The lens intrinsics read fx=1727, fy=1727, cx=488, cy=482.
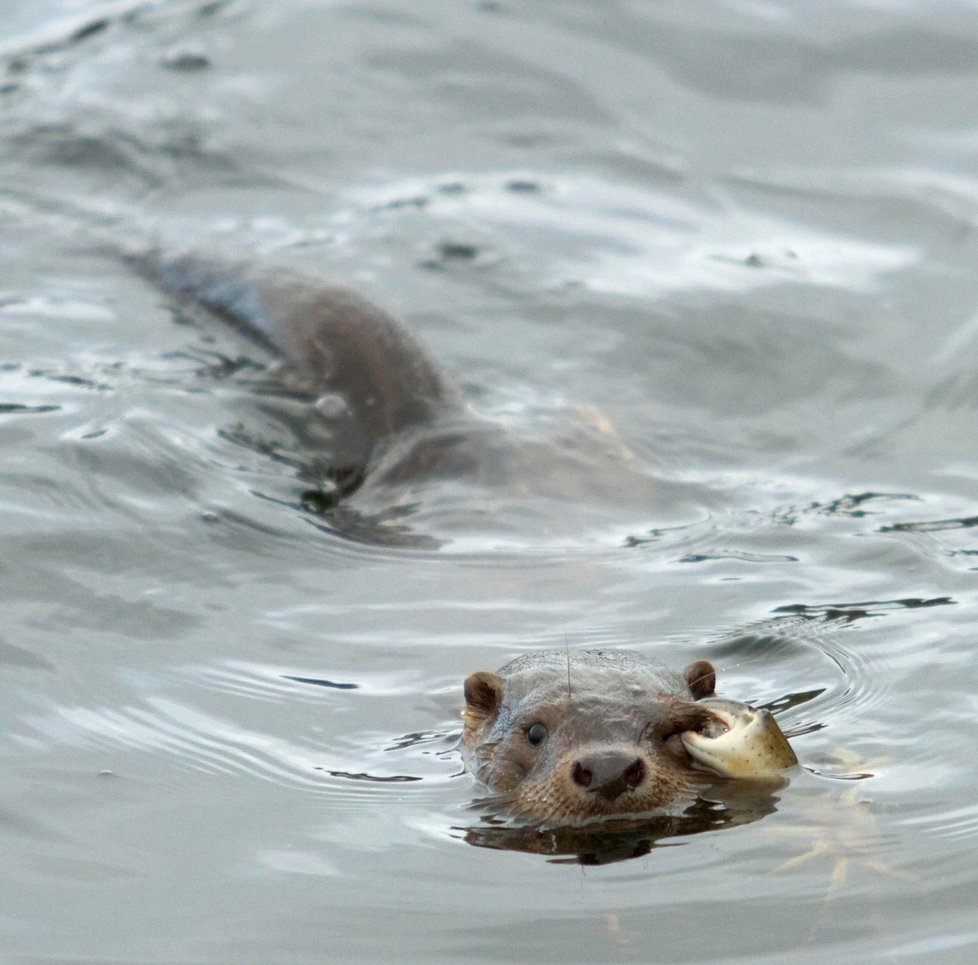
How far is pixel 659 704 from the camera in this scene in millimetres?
4133

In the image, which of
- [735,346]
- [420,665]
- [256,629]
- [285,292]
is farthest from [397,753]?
[735,346]

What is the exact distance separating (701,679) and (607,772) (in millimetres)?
631

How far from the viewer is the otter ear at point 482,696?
4383 mm

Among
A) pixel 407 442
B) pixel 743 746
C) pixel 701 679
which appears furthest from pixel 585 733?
pixel 407 442

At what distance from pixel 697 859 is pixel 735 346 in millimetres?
5018

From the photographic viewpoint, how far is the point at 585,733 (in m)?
4.02

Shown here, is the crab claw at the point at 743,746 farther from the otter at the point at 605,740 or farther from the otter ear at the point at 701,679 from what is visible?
the otter ear at the point at 701,679

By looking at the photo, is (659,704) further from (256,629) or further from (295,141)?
(295,141)

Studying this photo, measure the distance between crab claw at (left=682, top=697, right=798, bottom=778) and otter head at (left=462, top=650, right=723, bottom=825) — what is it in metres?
0.05

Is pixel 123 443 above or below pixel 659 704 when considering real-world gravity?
above

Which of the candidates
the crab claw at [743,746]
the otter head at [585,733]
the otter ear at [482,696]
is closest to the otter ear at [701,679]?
the otter head at [585,733]

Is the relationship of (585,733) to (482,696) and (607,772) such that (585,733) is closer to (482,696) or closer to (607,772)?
(607,772)

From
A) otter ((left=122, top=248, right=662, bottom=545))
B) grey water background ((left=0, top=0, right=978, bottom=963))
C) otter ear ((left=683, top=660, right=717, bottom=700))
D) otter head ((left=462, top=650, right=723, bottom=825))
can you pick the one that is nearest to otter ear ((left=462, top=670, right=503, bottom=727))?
otter head ((left=462, top=650, right=723, bottom=825))

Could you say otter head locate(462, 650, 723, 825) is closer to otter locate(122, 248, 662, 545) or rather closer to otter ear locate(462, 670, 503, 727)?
otter ear locate(462, 670, 503, 727)
